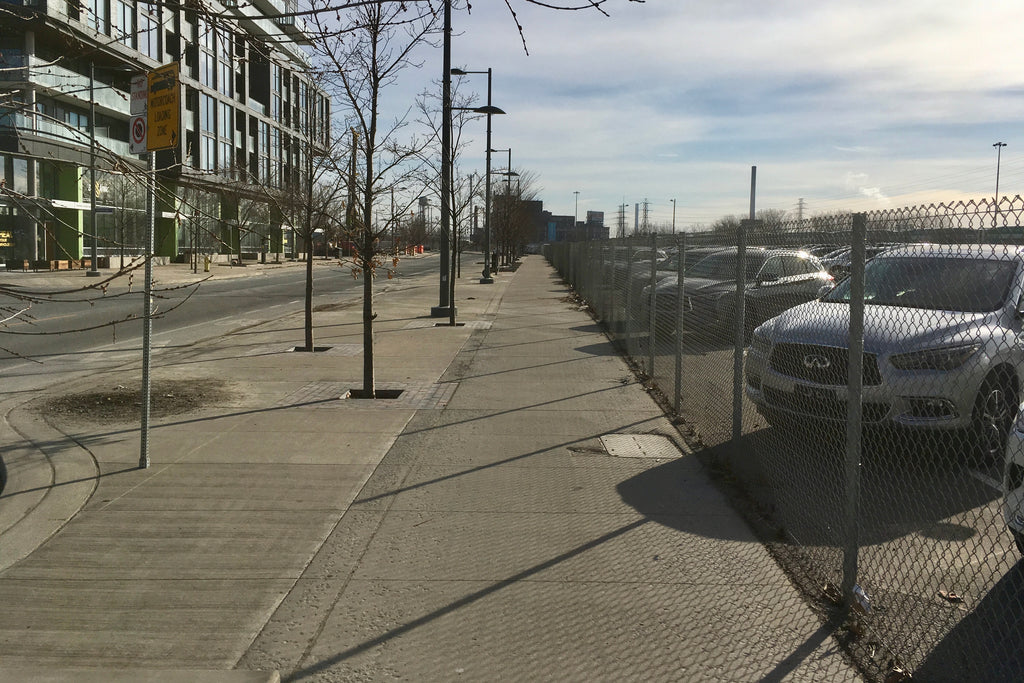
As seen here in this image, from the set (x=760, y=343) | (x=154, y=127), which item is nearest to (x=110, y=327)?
(x=154, y=127)

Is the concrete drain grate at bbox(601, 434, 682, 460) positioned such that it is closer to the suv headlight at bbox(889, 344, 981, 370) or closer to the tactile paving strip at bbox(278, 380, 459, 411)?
the tactile paving strip at bbox(278, 380, 459, 411)

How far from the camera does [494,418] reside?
340 inches

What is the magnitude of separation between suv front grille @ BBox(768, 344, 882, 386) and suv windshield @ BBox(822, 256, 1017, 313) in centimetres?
68

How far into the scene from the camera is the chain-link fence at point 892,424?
3.86 m

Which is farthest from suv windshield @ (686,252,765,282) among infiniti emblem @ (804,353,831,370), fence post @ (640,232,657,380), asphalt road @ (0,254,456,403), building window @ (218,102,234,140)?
building window @ (218,102,234,140)

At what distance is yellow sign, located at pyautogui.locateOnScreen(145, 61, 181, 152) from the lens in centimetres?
615

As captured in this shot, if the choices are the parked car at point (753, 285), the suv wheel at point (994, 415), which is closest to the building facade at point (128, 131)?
the parked car at point (753, 285)

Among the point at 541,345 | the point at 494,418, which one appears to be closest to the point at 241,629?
the point at 494,418

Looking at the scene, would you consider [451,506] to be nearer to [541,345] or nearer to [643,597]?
[643,597]

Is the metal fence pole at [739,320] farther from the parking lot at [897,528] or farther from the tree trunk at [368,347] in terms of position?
the tree trunk at [368,347]

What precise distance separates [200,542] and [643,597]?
2.46 meters

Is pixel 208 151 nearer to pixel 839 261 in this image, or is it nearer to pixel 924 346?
pixel 839 261

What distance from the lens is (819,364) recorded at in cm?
584

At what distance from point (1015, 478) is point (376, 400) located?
6.55 meters
